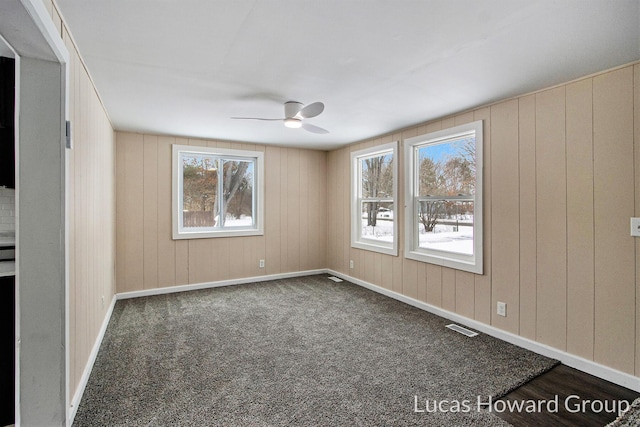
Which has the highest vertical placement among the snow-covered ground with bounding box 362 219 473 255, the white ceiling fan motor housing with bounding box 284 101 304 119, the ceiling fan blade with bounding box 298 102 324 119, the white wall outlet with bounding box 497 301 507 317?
the white ceiling fan motor housing with bounding box 284 101 304 119

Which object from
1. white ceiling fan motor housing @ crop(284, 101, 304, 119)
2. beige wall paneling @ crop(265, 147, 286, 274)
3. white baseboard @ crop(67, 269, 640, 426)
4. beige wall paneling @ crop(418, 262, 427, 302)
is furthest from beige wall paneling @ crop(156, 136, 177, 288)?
beige wall paneling @ crop(418, 262, 427, 302)

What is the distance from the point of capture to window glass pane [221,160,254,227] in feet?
17.0

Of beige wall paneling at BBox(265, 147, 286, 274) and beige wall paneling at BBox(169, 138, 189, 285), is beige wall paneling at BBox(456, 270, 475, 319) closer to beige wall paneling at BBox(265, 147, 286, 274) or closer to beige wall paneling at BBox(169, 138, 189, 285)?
beige wall paneling at BBox(265, 147, 286, 274)

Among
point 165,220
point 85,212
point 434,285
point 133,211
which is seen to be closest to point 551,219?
A: point 434,285

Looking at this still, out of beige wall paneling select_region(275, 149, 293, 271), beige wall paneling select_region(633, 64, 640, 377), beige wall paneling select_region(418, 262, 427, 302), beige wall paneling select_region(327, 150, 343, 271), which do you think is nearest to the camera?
beige wall paneling select_region(633, 64, 640, 377)

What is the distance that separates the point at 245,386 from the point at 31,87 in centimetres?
218

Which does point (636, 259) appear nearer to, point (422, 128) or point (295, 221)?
point (422, 128)

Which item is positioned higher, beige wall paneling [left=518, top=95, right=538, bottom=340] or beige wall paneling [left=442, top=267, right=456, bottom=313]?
beige wall paneling [left=518, top=95, right=538, bottom=340]

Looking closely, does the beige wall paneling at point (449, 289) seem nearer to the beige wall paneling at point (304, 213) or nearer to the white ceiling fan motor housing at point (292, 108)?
the white ceiling fan motor housing at point (292, 108)

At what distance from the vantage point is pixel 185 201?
191 inches

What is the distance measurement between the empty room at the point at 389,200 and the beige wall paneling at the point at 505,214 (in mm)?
22

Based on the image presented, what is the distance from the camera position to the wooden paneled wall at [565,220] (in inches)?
90.6

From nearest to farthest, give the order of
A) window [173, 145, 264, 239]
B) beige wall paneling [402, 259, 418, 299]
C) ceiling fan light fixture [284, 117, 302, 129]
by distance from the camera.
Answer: ceiling fan light fixture [284, 117, 302, 129]
beige wall paneling [402, 259, 418, 299]
window [173, 145, 264, 239]

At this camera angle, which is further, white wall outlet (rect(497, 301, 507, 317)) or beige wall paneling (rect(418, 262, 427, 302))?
beige wall paneling (rect(418, 262, 427, 302))
